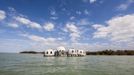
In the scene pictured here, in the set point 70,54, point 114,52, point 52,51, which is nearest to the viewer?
point 52,51

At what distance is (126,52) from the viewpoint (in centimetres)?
16988

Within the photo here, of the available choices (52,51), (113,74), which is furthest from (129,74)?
(52,51)

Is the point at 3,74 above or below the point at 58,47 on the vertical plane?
below

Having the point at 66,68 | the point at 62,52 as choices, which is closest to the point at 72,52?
the point at 62,52

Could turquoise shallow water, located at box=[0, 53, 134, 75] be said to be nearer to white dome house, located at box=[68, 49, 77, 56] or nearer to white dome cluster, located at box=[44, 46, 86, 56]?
white dome cluster, located at box=[44, 46, 86, 56]

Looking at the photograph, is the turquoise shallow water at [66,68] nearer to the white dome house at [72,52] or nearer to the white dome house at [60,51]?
the white dome house at [60,51]

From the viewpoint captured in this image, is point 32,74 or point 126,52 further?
point 126,52

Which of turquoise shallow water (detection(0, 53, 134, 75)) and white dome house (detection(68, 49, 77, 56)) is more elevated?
white dome house (detection(68, 49, 77, 56))

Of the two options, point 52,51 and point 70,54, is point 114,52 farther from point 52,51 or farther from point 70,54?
point 52,51

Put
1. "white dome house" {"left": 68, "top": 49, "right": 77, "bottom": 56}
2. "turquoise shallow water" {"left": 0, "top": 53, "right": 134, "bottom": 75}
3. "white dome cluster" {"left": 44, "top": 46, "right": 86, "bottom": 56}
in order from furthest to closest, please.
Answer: "white dome house" {"left": 68, "top": 49, "right": 77, "bottom": 56} → "white dome cluster" {"left": 44, "top": 46, "right": 86, "bottom": 56} → "turquoise shallow water" {"left": 0, "top": 53, "right": 134, "bottom": 75}

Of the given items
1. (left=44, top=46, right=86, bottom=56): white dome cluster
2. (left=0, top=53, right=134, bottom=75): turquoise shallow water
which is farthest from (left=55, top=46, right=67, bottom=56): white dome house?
(left=0, top=53, right=134, bottom=75): turquoise shallow water

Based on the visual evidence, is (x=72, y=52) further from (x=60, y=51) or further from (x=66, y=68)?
(x=66, y=68)

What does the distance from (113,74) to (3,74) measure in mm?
13271

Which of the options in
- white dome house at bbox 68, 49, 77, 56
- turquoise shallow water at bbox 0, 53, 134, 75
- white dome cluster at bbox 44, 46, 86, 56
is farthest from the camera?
white dome house at bbox 68, 49, 77, 56
